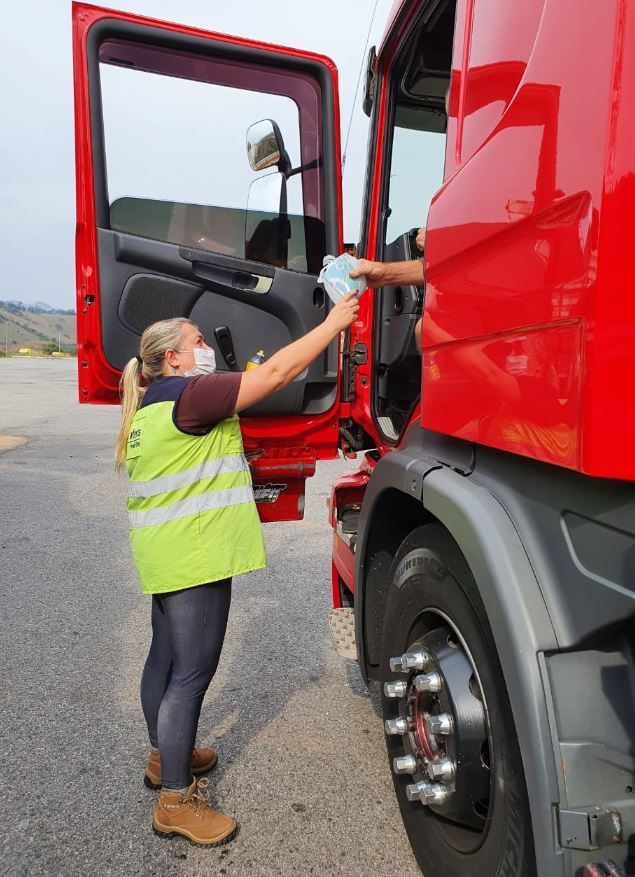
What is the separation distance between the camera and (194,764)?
2613mm

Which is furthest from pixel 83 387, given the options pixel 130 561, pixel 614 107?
pixel 130 561

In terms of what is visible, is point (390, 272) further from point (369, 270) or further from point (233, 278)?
point (233, 278)

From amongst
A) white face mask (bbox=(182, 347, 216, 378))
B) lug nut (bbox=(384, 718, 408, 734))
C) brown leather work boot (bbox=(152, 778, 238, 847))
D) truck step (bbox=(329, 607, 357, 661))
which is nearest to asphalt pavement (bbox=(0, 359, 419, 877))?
brown leather work boot (bbox=(152, 778, 238, 847))

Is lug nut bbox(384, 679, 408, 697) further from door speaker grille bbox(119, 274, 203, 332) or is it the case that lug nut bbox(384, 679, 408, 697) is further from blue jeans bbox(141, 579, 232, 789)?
door speaker grille bbox(119, 274, 203, 332)

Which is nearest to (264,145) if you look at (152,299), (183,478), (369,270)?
(152,299)

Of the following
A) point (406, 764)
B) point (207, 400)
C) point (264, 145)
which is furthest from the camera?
point (264, 145)

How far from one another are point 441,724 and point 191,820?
3.50ft

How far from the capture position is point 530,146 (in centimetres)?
128

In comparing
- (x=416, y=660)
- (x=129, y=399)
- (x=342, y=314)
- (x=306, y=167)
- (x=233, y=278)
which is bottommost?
(x=416, y=660)

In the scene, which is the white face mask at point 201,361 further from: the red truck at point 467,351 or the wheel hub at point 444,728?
the wheel hub at point 444,728

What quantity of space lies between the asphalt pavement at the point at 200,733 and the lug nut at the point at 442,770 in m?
0.62

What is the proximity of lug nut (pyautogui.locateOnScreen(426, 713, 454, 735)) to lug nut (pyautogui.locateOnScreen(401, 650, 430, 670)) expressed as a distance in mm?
129

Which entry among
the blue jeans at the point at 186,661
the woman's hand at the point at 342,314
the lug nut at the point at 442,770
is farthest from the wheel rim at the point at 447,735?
the woman's hand at the point at 342,314

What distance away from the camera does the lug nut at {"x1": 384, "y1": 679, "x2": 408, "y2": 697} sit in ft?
6.59
